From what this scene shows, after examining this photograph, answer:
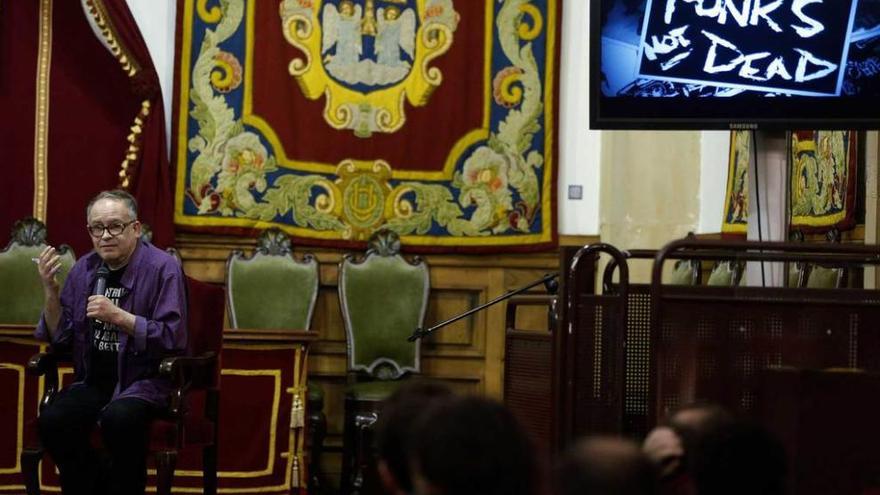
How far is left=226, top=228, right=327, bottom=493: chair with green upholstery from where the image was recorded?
23.0 feet

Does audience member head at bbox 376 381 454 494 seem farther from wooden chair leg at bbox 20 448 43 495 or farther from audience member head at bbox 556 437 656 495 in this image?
wooden chair leg at bbox 20 448 43 495

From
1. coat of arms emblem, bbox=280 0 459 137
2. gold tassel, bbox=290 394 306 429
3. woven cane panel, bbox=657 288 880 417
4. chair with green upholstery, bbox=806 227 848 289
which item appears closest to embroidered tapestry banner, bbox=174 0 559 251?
coat of arms emblem, bbox=280 0 459 137

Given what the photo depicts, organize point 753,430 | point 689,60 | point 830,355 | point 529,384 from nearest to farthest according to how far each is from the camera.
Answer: point 753,430 < point 830,355 < point 529,384 < point 689,60

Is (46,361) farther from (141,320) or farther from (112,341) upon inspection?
(141,320)

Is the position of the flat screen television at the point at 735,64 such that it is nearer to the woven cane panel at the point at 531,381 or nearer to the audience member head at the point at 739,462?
the woven cane panel at the point at 531,381

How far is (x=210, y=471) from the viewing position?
16.5 ft

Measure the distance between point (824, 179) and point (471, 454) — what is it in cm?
449

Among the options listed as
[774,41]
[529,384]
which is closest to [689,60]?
[774,41]

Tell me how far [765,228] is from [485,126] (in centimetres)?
261

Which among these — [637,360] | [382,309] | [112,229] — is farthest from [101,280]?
[382,309]

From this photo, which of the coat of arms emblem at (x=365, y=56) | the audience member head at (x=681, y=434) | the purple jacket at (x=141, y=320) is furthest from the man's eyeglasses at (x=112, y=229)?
the audience member head at (x=681, y=434)

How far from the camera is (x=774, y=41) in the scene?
473 centimetres

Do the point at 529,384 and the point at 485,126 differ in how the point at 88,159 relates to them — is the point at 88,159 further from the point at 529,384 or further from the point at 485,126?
the point at 529,384

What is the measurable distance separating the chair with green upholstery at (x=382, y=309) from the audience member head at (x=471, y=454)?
5009 millimetres
